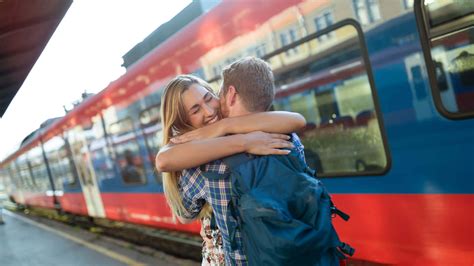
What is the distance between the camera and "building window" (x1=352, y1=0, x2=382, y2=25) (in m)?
2.50

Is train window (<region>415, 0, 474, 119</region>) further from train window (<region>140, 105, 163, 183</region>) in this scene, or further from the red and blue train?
train window (<region>140, 105, 163, 183</region>)

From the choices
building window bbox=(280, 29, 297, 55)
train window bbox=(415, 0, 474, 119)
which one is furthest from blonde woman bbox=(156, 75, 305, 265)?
building window bbox=(280, 29, 297, 55)

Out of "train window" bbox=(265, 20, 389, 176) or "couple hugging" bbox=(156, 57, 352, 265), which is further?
"train window" bbox=(265, 20, 389, 176)

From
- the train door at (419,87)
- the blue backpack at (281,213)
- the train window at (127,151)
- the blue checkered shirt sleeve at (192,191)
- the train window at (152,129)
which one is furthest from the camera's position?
the train window at (127,151)

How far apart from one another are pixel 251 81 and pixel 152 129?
14.7ft

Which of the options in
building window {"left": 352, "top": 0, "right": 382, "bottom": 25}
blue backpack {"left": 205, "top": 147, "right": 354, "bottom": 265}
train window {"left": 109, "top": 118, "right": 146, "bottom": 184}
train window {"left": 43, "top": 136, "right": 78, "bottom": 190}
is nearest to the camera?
blue backpack {"left": 205, "top": 147, "right": 354, "bottom": 265}

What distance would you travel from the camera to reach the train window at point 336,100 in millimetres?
2689

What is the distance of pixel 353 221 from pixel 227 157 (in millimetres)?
1881

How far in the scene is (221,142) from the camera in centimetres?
138

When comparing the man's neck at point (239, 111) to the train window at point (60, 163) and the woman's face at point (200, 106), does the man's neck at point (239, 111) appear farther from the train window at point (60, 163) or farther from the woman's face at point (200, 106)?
the train window at point (60, 163)

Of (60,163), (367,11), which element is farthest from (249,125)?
(60,163)

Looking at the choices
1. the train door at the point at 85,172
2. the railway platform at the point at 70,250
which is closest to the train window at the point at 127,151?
the railway platform at the point at 70,250

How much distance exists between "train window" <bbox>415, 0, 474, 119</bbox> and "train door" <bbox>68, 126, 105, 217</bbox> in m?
7.46

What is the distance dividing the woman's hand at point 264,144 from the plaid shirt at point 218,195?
0.30ft
